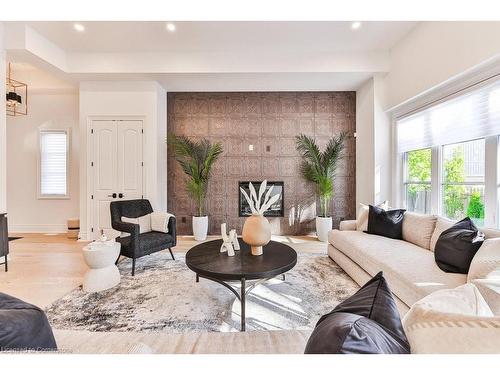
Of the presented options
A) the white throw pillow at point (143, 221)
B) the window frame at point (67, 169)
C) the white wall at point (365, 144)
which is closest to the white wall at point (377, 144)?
the white wall at point (365, 144)

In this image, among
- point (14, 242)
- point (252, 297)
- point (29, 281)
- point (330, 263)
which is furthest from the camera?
point (14, 242)

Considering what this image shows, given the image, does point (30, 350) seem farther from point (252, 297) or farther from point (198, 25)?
point (198, 25)

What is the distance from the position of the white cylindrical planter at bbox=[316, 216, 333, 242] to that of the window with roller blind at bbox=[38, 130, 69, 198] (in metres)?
5.24

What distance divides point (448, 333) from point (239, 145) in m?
4.47

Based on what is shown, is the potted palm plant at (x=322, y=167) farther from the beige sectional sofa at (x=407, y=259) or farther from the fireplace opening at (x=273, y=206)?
the beige sectional sofa at (x=407, y=259)

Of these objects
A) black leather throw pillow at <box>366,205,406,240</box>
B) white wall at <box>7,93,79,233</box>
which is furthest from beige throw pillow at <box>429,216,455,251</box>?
white wall at <box>7,93,79,233</box>

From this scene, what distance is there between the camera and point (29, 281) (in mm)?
2684

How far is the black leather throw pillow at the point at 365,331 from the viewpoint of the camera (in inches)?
21.5

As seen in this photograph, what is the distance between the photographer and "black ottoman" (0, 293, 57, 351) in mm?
629

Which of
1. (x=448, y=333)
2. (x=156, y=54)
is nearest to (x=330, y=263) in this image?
(x=448, y=333)

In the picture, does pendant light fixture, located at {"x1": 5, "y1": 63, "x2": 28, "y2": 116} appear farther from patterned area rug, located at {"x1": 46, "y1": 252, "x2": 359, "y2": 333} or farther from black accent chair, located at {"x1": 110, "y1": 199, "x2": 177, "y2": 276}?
patterned area rug, located at {"x1": 46, "y1": 252, "x2": 359, "y2": 333}

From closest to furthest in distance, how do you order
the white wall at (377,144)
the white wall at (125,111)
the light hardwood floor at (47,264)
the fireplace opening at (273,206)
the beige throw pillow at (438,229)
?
the beige throw pillow at (438,229), the light hardwood floor at (47,264), the white wall at (377,144), the white wall at (125,111), the fireplace opening at (273,206)

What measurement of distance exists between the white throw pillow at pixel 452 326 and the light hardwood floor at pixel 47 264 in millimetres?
2833
